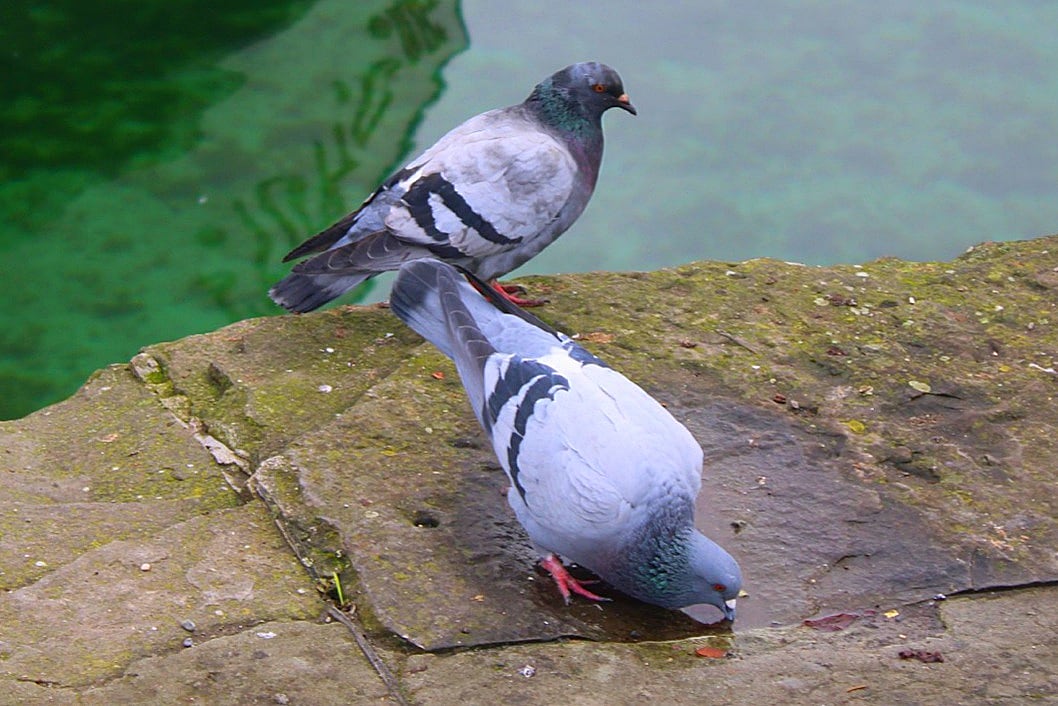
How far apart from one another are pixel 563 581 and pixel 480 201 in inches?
66.7

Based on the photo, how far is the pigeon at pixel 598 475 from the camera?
318 cm

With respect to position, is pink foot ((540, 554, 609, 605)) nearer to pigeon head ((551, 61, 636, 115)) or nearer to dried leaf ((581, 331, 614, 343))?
dried leaf ((581, 331, 614, 343))

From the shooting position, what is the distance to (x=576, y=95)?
5023 mm

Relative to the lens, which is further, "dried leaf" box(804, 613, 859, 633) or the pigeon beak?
the pigeon beak

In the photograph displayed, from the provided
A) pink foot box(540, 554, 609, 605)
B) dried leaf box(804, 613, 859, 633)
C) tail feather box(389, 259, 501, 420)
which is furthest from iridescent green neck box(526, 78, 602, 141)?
dried leaf box(804, 613, 859, 633)

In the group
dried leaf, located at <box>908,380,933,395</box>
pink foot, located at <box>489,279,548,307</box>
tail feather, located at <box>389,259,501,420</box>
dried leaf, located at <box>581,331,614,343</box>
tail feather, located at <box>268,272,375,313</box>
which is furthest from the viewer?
pink foot, located at <box>489,279,548,307</box>

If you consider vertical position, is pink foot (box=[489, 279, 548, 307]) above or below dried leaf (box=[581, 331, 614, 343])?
below

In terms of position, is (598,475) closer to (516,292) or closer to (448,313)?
(448,313)

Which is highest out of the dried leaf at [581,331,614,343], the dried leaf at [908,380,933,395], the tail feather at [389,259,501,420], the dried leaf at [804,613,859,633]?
the tail feather at [389,259,501,420]

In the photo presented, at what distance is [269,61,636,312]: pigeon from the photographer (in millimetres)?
4531

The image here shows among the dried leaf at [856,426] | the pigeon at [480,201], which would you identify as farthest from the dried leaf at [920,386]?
the pigeon at [480,201]

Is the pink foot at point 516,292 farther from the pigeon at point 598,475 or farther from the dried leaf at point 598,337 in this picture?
the pigeon at point 598,475

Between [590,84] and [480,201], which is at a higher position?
[590,84]

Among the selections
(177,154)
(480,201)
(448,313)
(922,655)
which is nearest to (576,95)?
(480,201)
